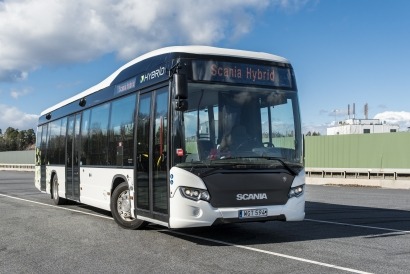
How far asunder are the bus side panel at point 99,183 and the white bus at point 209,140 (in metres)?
0.11

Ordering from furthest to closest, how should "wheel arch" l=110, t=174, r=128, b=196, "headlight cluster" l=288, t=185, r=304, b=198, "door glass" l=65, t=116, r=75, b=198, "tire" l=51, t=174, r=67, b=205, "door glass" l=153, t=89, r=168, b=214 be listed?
"tire" l=51, t=174, r=67, b=205 → "door glass" l=65, t=116, r=75, b=198 → "wheel arch" l=110, t=174, r=128, b=196 → "headlight cluster" l=288, t=185, r=304, b=198 → "door glass" l=153, t=89, r=168, b=214

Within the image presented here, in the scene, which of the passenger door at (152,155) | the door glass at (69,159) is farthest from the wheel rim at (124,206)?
the door glass at (69,159)

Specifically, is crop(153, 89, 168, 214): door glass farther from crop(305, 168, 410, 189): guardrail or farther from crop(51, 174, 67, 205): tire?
crop(305, 168, 410, 189): guardrail

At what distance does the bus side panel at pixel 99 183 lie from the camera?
10.0 meters

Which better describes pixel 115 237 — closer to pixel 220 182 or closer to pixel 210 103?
pixel 220 182

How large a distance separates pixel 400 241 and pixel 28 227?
754 cm

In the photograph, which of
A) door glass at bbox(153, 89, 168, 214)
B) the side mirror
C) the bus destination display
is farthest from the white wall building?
the side mirror

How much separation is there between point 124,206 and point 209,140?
311 centimetres

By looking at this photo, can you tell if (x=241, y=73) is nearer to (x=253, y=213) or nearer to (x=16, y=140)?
(x=253, y=213)

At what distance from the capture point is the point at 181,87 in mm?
7605

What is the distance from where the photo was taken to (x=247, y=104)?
839cm

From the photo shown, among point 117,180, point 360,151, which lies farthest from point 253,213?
point 360,151

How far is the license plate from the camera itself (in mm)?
7855

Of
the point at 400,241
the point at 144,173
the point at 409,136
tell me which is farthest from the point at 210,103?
the point at 409,136
